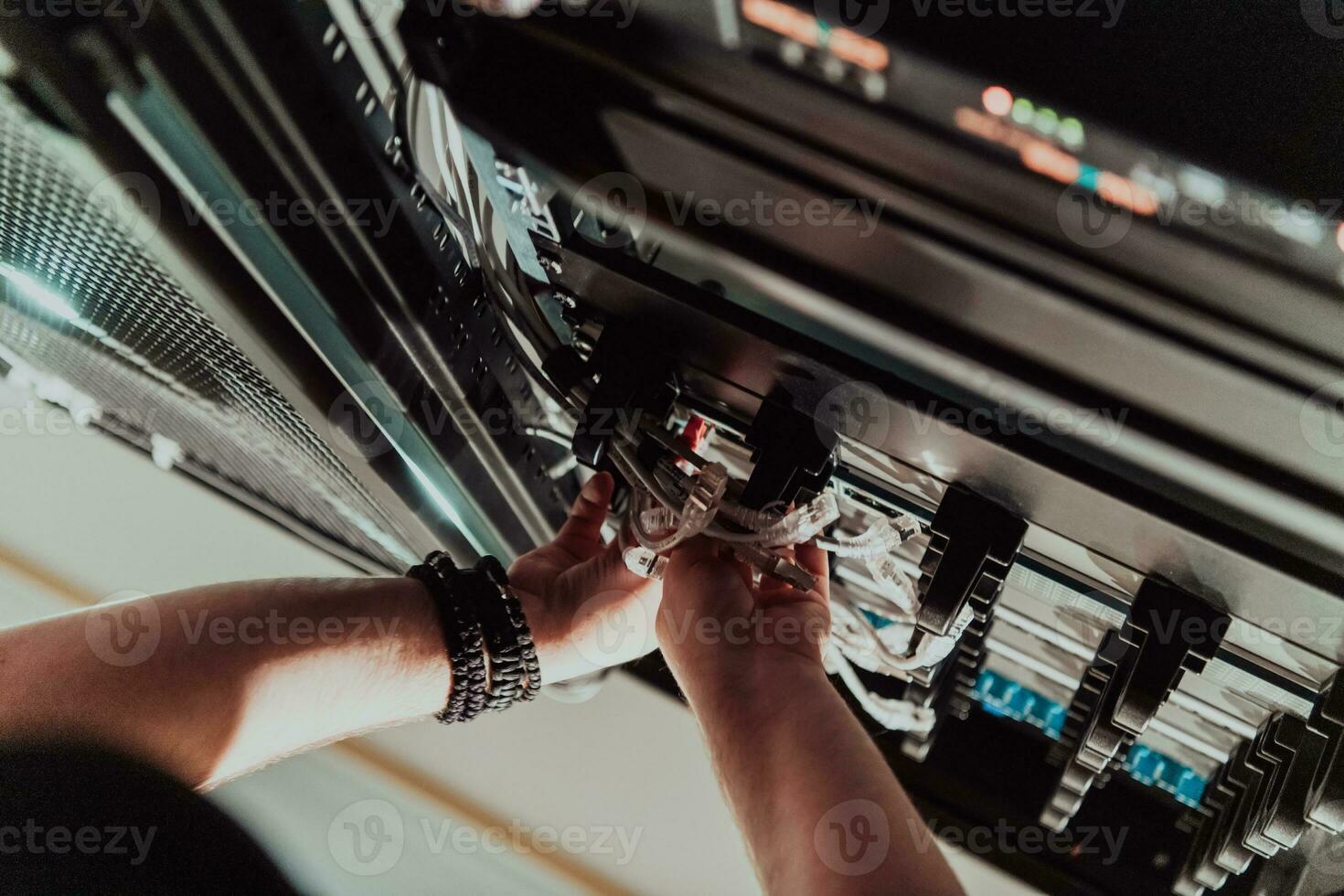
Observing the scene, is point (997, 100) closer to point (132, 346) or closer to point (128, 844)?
point (128, 844)

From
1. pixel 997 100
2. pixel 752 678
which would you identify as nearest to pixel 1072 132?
pixel 997 100

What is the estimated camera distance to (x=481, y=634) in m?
0.72

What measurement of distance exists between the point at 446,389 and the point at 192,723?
304 mm

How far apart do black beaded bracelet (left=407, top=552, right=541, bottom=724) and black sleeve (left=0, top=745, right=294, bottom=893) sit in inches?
12.3

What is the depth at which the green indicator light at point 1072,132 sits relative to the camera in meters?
0.33

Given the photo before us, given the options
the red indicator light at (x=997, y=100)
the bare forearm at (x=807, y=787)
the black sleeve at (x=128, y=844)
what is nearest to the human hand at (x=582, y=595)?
the bare forearm at (x=807, y=787)

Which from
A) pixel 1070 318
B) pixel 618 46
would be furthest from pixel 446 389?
pixel 1070 318

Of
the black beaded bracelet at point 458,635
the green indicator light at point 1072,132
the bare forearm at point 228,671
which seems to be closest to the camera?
the green indicator light at point 1072,132

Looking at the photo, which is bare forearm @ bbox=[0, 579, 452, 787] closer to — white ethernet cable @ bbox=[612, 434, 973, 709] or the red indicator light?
white ethernet cable @ bbox=[612, 434, 973, 709]

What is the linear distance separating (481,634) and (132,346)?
14.9 inches

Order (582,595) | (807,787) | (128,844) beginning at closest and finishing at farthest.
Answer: (128,844) → (807,787) → (582,595)

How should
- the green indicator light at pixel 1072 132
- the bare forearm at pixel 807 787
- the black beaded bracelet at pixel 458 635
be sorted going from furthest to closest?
1. the black beaded bracelet at pixel 458 635
2. the bare forearm at pixel 807 787
3. the green indicator light at pixel 1072 132

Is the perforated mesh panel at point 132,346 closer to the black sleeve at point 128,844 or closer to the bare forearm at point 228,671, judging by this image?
the bare forearm at point 228,671

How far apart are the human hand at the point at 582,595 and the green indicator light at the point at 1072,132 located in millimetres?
499
